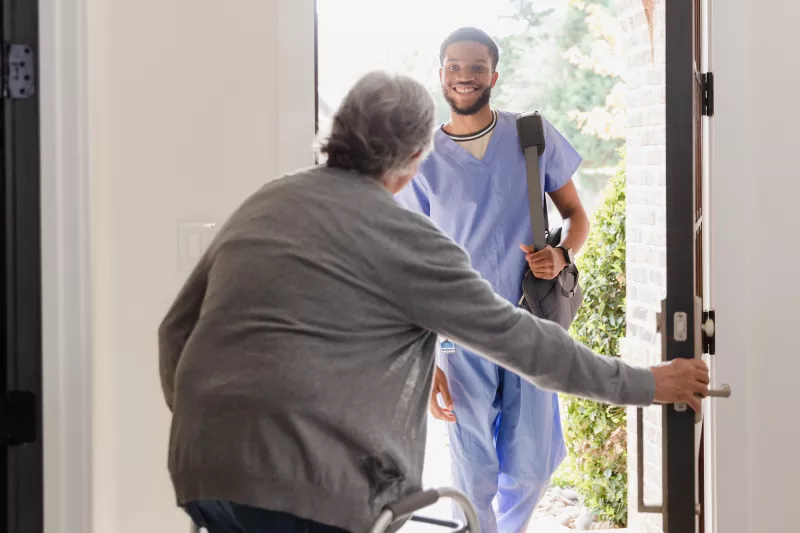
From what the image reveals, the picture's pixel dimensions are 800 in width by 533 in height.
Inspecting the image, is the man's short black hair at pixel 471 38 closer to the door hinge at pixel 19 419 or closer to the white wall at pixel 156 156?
the white wall at pixel 156 156

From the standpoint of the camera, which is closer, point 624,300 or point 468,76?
point 468,76

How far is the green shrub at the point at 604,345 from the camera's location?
4039mm

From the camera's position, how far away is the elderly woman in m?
1.31

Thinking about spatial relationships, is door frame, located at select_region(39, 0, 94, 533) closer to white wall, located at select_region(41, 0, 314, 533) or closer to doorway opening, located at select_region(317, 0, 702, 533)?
white wall, located at select_region(41, 0, 314, 533)

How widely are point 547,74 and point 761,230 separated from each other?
862 centimetres

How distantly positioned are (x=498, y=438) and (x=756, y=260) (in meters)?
0.86

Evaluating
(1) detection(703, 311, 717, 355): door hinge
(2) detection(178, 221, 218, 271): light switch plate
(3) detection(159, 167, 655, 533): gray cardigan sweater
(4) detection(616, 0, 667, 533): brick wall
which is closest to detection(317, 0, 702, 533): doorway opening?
(4) detection(616, 0, 667, 533): brick wall

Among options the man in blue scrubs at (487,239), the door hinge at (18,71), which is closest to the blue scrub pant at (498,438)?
the man in blue scrubs at (487,239)

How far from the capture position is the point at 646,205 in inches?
127

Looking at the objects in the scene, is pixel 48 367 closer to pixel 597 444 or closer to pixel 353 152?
pixel 353 152

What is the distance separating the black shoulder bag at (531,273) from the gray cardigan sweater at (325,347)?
1065mm

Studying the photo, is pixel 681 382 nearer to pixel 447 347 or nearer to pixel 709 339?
pixel 709 339

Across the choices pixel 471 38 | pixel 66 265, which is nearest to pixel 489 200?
pixel 471 38

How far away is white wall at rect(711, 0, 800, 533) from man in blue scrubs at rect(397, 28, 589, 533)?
490 millimetres
